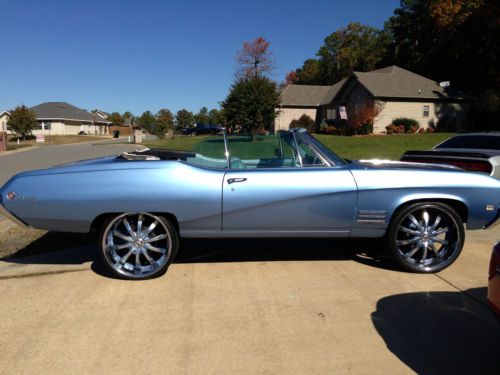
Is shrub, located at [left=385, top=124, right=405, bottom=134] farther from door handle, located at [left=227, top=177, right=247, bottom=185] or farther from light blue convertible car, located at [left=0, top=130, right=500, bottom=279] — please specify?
door handle, located at [left=227, top=177, right=247, bottom=185]

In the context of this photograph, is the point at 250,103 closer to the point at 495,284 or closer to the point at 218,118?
the point at 218,118

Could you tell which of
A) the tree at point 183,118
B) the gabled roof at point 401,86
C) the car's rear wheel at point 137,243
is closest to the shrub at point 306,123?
the gabled roof at point 401,86

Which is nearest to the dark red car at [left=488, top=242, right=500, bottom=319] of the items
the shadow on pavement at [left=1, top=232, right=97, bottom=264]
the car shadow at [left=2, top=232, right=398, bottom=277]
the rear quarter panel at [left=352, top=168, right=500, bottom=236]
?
the rear quarter panel at [left=352, top=168, right=500, bottom=236]

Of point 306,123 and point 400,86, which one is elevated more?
point 400,86

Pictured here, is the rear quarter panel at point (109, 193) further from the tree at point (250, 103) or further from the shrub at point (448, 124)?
the shrub at point (448, 124)

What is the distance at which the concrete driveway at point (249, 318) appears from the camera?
2.66 meters

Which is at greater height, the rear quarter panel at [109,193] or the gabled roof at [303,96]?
the gabled roof at [303,96]

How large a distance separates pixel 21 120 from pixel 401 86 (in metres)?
48.2

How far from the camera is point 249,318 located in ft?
10.6

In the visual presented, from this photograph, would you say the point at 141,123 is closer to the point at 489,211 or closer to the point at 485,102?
the point at 485,102

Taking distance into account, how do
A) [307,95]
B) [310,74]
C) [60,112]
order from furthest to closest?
1. [310,74]
2. [60,112]
3. [307,95]

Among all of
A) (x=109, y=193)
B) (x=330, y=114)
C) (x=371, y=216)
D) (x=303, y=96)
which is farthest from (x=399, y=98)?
(x=109, y=193)

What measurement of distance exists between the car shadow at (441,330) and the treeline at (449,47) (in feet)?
113

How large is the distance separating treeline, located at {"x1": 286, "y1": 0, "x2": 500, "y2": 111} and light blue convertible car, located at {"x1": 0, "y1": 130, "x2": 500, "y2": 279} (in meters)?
33.8
